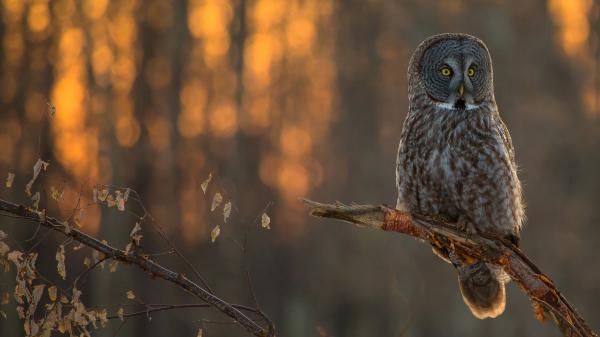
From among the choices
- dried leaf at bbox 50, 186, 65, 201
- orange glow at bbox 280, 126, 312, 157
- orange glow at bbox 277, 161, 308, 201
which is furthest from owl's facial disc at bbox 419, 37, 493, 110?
orange glow at bbox 280, 126, 312, 157

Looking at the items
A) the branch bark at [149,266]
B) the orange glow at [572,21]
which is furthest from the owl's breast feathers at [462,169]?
the orange glow at [572,21]

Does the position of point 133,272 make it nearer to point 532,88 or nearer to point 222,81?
point 222,81

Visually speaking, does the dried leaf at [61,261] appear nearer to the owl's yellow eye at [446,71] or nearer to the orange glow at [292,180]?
the owl's yellow eye at [446,71]

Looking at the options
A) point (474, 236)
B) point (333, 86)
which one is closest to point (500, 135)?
point (474, 236)

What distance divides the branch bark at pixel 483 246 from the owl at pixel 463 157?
0.96 ft

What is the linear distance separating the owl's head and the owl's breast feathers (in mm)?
131

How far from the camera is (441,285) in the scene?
18594 millimetres

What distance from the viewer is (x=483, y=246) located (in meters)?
4.56

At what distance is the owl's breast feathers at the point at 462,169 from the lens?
4914mm

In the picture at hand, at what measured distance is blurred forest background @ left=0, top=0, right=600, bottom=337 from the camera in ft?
55.9

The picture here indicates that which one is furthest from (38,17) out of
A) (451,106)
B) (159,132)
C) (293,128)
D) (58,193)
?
(58,193)

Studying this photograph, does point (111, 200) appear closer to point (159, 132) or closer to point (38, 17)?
point (38, 17)

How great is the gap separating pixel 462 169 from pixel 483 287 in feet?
2.29

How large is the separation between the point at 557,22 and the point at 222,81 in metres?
7.05
